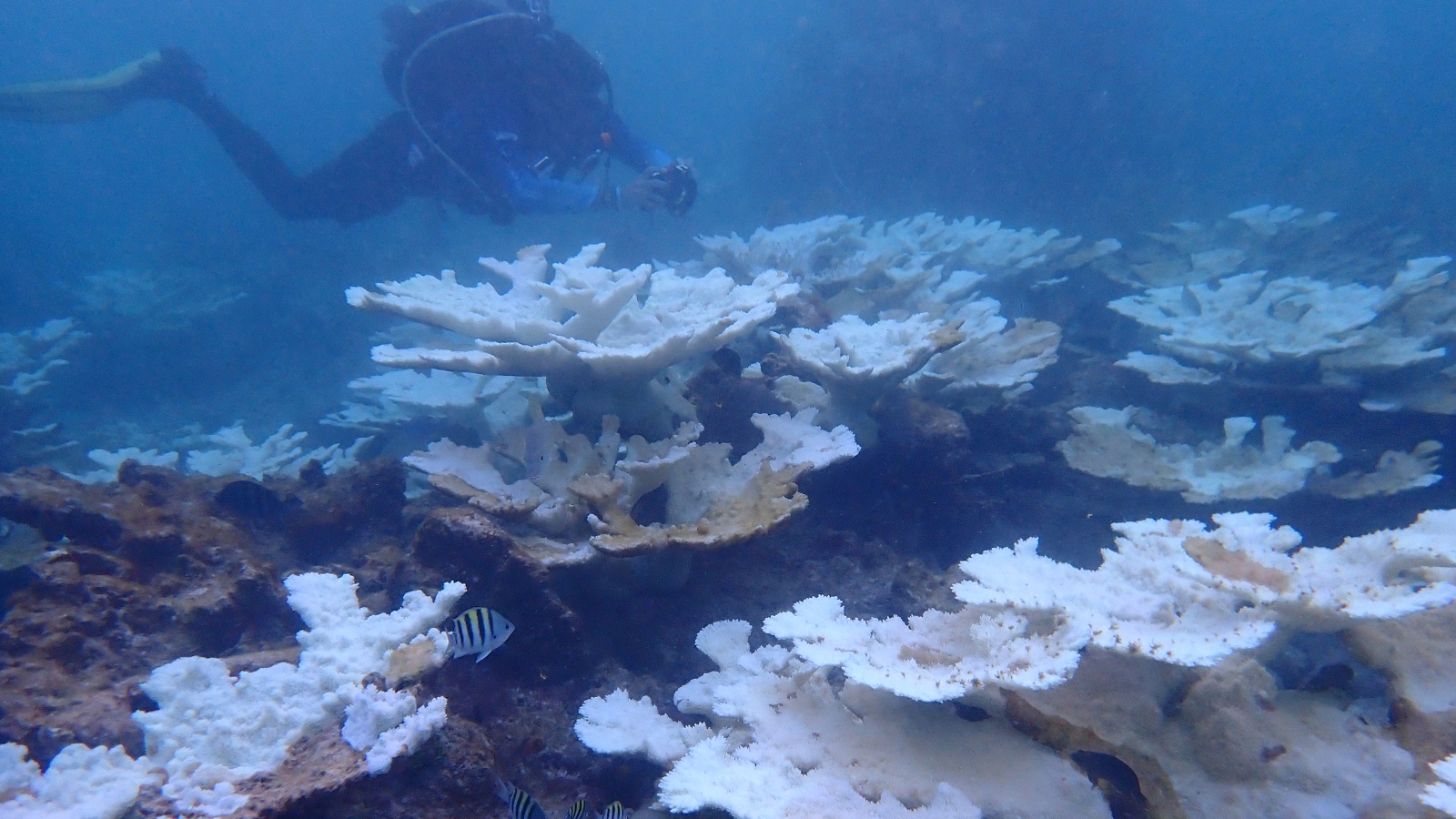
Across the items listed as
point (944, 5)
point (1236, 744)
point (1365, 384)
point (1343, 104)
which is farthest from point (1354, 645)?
point (1343, 104)

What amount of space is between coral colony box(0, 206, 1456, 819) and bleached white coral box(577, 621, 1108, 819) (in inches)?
0.5

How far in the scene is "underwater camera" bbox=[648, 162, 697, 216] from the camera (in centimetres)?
645

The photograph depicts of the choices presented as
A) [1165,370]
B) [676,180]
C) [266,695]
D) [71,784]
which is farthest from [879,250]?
[71,784]

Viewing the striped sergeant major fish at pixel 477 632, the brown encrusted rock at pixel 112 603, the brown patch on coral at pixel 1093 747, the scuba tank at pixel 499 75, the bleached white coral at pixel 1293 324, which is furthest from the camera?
the scuba tank at pixel 499 75

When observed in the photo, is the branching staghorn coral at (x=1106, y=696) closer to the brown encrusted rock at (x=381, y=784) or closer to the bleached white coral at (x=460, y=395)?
the brown encrusted rock at (x=381, y=784)

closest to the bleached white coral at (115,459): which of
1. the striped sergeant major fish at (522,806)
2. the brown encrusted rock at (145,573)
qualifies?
the brown encrusted rock at (145,573)

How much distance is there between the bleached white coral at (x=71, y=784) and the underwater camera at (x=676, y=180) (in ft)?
18.5

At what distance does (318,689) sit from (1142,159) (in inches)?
1011

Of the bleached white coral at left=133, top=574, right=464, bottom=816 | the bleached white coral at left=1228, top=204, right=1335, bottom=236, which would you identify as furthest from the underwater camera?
the bleached white coral at left=1228, top=204, right=1335, bottom=236

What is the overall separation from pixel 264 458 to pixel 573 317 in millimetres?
4229

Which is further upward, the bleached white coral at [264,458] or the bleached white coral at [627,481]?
the bleached white coral at [264,458]

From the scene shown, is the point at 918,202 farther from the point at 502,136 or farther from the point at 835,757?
the point at 835,757

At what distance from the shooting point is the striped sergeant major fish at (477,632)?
91.8 inches

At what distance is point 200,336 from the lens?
1695 cm
